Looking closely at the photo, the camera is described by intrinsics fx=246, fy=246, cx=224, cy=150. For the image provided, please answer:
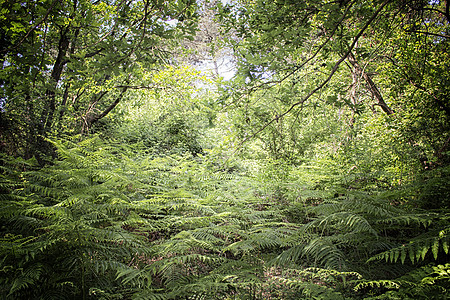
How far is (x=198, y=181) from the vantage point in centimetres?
378

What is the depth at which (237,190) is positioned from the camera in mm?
3705

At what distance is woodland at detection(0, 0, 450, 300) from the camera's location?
1821mm

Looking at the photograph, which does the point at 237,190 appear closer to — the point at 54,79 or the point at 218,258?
the point at 218,258

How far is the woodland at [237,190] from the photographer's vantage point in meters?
1.82

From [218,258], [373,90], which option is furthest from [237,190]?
[373,90]

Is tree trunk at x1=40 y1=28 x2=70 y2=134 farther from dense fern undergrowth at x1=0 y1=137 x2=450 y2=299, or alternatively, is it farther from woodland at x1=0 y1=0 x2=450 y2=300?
dense fern undergrowth at x1=0 y1=137 x2=450 y2=299

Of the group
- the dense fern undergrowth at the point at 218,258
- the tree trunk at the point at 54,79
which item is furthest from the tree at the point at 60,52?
the dense fern undergrowth at the point at 218,258

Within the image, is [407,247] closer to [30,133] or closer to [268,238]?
[268,238]

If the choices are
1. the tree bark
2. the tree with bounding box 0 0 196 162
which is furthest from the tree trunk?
the tree bark

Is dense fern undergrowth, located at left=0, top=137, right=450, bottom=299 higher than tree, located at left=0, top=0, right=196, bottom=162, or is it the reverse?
tree, located at left=0, top=0, right=196, bottom=162

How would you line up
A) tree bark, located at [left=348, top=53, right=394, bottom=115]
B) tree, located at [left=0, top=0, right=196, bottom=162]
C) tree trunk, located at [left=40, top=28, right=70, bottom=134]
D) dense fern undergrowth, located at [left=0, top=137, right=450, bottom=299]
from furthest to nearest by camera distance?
1. tree bark, located at [left=348, top=53, right=394, bottom=115]
2. tree trunk, located at [left=40, top=28, right=70, bottom=134]
3. tree, located at [left=0, top=0, right=196, bottom=162]
4. dense fern undergrowth, located at [left=0, top=137, right=450, bottom=299]

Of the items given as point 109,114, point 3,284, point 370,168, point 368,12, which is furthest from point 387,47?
point 109,114

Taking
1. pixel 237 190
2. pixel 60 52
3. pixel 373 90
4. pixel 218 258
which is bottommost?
pixel 218 258

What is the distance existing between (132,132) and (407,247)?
815 cm
